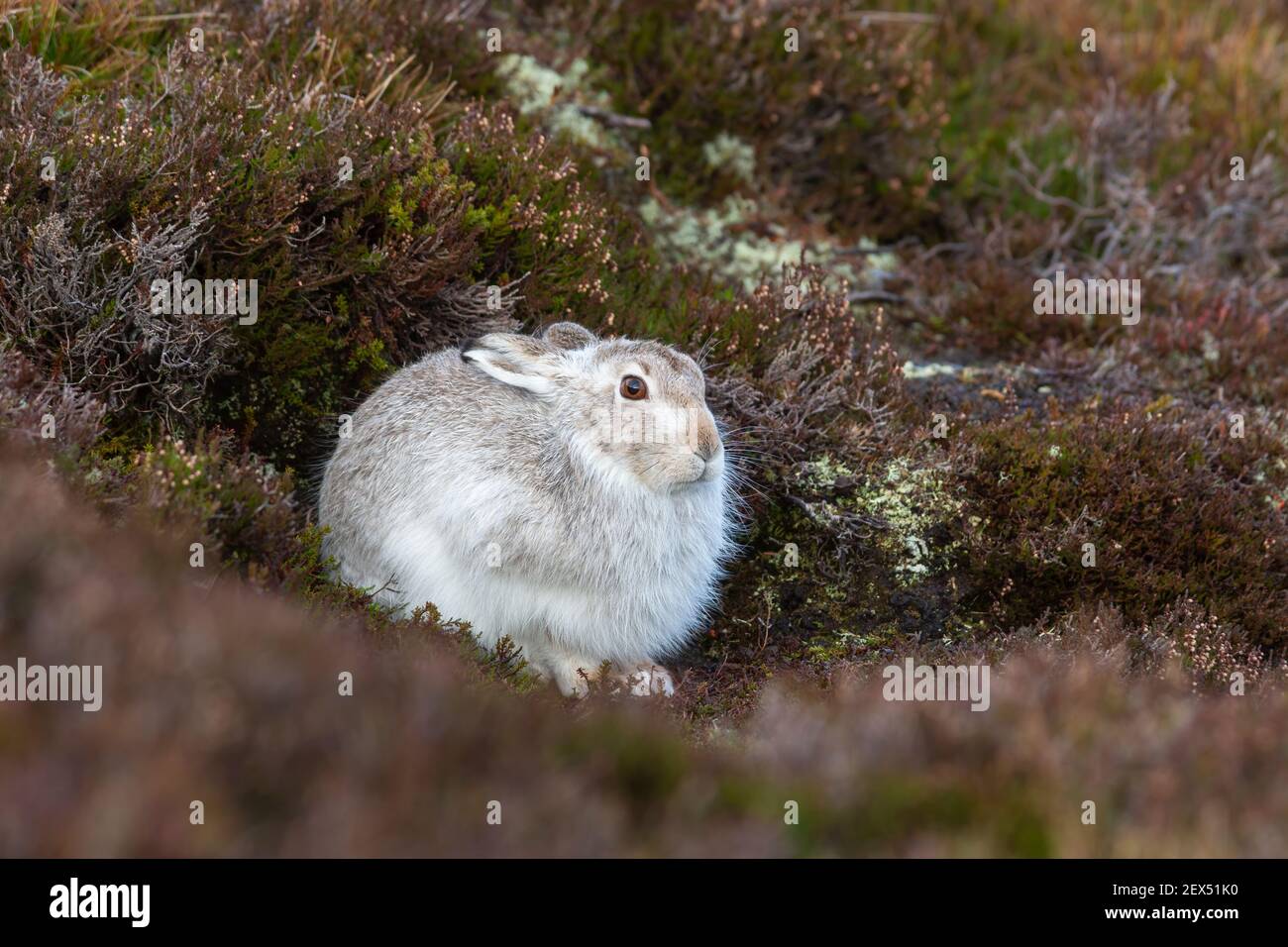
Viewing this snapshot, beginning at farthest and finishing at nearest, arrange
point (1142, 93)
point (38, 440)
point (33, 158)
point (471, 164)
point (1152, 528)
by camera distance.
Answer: point (1142, 93)
point (471, 164)
point (1152, 528)
point (33, 158)
point (38, 440)

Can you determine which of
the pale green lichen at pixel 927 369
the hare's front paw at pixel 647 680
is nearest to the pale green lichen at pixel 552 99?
the pale green lichen at pixel 927 369

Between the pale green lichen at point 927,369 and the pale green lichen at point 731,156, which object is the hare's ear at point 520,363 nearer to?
the pale green lichen at point 927,369

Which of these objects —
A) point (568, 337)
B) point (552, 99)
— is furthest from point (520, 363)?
point (552, 99)

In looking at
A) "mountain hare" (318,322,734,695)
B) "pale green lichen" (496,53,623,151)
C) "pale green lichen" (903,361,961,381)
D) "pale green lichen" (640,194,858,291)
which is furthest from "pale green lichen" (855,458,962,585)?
"pale green lichen" (496,53,623,151)

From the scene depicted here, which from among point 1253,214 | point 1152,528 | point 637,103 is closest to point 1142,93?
point 1253,214

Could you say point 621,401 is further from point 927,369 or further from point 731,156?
point 731,156

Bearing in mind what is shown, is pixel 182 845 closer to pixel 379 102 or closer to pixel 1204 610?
pixel 1204 610
